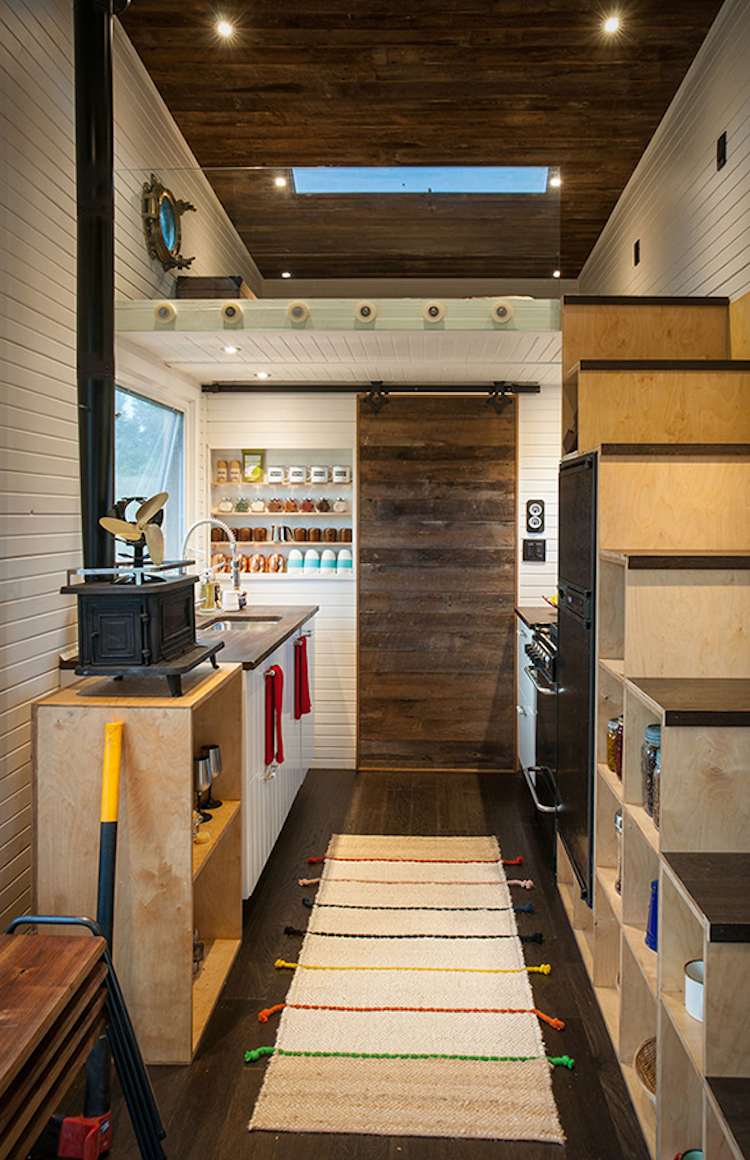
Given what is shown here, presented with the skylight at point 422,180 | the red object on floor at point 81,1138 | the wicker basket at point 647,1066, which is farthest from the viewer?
the skylight at point 422,180

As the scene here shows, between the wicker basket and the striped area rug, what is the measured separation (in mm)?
250

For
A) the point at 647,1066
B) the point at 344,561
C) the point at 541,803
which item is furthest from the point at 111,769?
the point at 344,561

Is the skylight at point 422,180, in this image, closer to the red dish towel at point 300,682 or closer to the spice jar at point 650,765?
the red dish towel at point 300,682

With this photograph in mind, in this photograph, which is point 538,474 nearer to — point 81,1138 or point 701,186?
point 701,186

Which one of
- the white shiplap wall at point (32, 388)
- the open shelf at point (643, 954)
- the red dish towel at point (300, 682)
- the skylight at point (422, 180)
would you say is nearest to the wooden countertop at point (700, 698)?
the open shelf at point (643, 954)

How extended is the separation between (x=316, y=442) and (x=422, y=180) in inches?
70.8

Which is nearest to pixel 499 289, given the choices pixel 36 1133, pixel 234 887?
pixel 234 887

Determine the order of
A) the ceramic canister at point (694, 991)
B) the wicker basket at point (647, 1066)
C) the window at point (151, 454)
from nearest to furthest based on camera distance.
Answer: the ceramic canister at point (694, 991), the wicker basket at point (647, 1066), the window at point (151, 454)

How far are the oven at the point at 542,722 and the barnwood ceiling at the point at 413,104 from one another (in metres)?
1.80

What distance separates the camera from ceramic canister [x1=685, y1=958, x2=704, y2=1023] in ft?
5.18

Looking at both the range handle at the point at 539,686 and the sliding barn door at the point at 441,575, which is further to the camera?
the sliding barn door at the point at 441,575

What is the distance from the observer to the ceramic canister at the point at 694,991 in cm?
158

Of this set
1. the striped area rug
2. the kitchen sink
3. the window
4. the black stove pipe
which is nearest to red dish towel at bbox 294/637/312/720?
the kitchen sink

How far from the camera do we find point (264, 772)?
3340 mm
